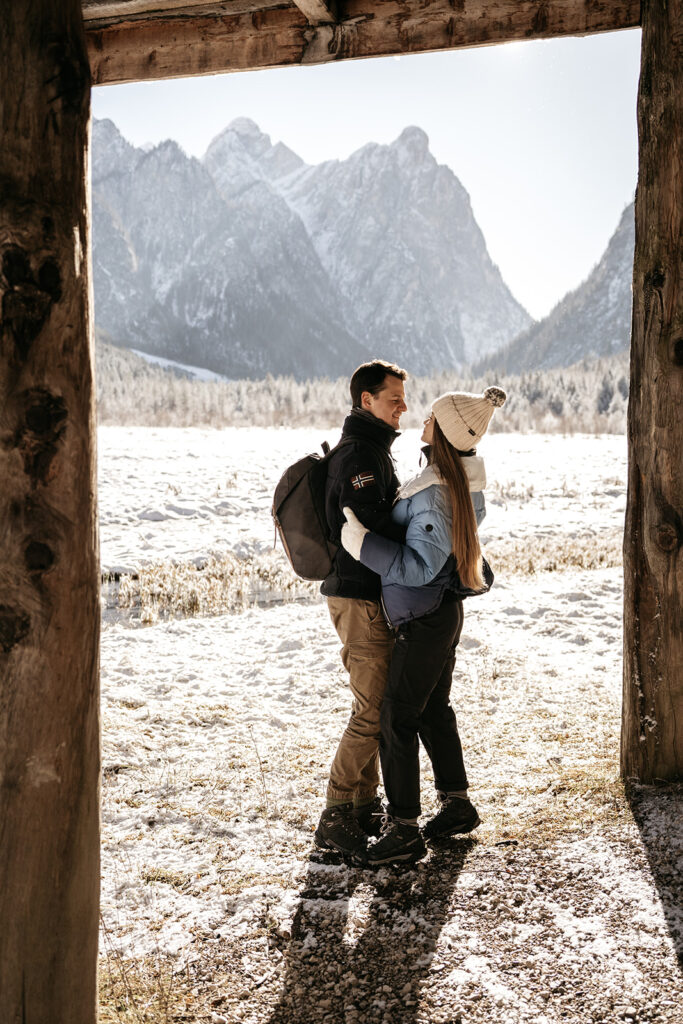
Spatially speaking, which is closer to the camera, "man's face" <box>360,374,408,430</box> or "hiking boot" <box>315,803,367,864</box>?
"man's face" <box>360,374,408,430</box>

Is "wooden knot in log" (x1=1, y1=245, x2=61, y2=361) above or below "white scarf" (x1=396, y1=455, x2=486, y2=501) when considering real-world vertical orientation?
above

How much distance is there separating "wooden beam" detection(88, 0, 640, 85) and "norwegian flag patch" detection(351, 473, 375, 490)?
8.34ft

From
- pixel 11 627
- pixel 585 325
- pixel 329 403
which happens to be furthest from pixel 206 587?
pixel 585 325

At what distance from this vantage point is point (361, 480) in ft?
9.83

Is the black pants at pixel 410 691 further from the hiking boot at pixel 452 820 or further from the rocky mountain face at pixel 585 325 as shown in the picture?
the rocky mountain face at pixel 585 325

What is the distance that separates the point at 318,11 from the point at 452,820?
397 cm

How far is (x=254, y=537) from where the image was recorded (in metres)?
12.4

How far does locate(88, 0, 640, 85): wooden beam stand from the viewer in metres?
3.88

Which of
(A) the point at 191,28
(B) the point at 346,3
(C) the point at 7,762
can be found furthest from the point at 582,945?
(A) the point at 191,28

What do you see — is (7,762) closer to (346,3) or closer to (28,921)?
(28,921)

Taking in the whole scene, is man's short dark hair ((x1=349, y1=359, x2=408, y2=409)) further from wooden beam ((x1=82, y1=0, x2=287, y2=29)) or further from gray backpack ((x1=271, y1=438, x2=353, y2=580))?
wooden beam ((x1=82, y1=0, x2=287, y2=29))

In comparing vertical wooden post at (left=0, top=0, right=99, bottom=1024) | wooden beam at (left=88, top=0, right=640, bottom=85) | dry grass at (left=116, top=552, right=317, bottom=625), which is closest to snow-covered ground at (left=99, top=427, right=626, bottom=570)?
dry grass at (left=116, top=552, right=317, bottom=625)

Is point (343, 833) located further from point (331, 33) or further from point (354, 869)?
point (331, 33)

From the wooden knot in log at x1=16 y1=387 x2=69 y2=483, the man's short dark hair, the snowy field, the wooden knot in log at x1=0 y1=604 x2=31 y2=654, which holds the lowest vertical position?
the snowy field
